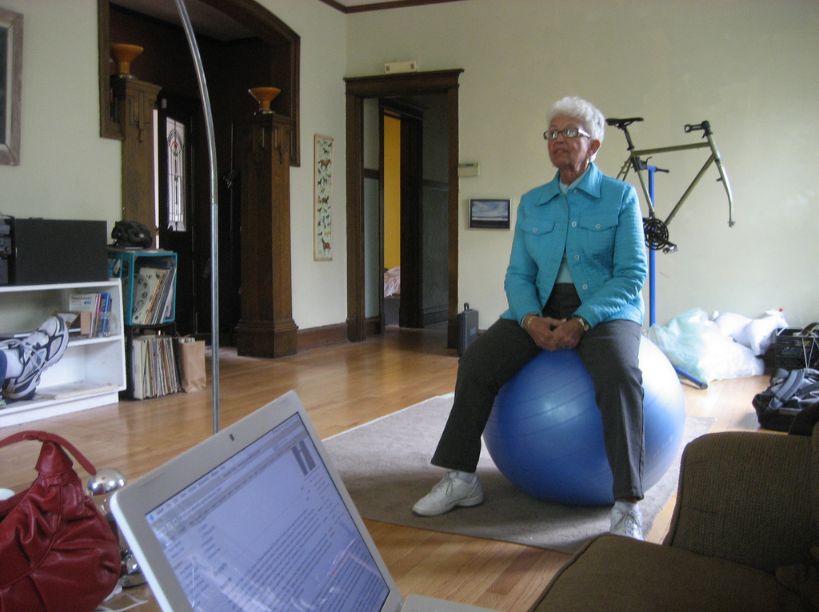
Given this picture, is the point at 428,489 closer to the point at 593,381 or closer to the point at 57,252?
the point at 593,381

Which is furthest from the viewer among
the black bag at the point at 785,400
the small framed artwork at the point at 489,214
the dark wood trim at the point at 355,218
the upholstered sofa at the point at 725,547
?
the dark wood trim at the point at 355,218

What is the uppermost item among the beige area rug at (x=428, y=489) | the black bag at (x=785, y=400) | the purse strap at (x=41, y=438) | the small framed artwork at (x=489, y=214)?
the small framed artwork at (x=489, y=214)

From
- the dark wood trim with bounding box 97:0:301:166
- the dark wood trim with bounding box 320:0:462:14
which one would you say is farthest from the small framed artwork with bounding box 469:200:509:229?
the dark wood trim with bounding box 320:0:462:14

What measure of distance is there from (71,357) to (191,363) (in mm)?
627

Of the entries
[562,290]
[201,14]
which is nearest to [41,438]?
[562,290]

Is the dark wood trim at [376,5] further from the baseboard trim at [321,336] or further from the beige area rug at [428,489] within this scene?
the beige area rug at [428,489]

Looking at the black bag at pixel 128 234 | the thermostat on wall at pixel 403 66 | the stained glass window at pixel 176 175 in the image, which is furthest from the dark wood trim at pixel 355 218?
the black bag at pixel 128 234

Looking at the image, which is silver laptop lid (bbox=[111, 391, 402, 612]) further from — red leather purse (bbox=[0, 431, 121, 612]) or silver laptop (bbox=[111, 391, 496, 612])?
red leather purse (bbox=[0, 431, 121, 612])

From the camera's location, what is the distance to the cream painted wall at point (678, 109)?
4.86 m

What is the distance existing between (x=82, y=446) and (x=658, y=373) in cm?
229

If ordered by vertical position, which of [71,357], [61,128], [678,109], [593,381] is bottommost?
[71,357]

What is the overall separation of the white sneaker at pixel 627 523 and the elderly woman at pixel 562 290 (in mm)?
379

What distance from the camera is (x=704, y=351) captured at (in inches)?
180

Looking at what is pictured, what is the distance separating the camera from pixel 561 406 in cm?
213
